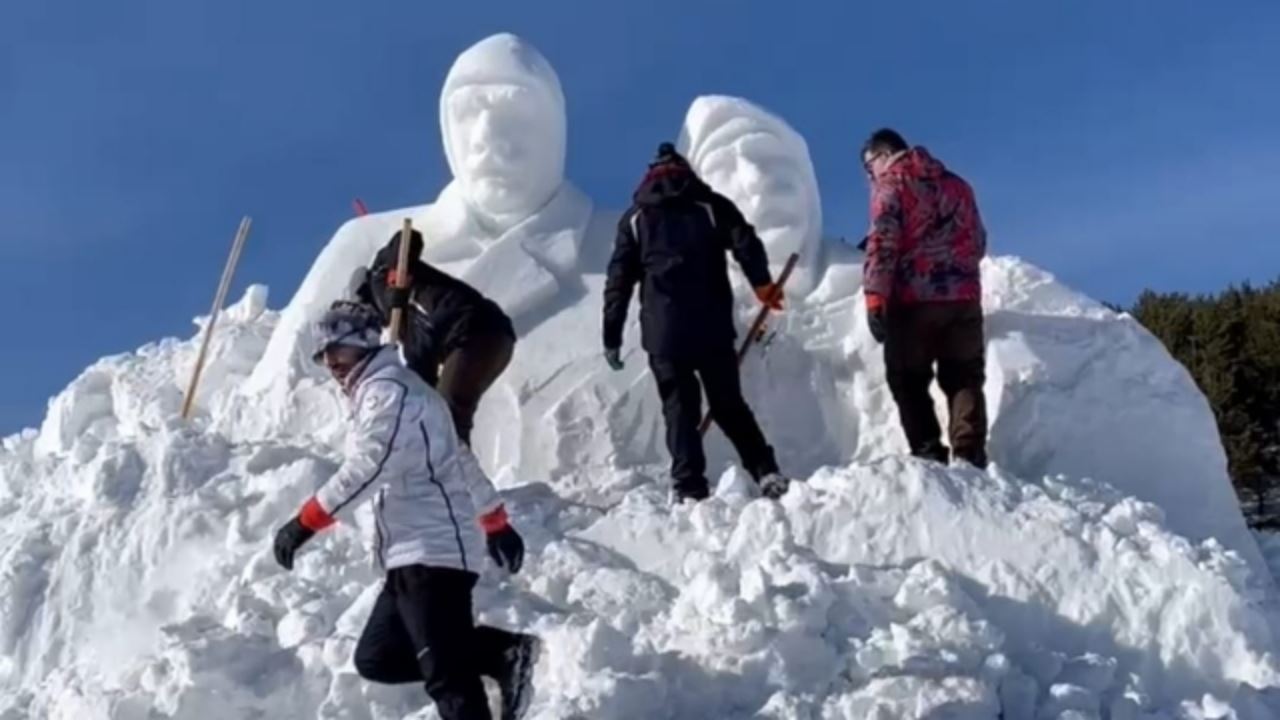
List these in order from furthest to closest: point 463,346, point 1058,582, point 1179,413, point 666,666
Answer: point 1179,413, point 463,346, point 1058,582, point 666,666

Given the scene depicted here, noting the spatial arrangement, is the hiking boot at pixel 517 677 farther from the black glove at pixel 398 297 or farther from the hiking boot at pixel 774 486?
the black glove at pixel 398 297

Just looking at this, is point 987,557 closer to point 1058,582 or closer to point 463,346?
point 1058,582

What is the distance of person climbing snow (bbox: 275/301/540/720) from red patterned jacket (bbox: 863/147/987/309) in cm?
271

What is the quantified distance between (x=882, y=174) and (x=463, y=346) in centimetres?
181

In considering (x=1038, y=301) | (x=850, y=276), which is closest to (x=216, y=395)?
(x=850, y=276)

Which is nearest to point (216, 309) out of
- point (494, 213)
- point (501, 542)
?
point (494, 213)

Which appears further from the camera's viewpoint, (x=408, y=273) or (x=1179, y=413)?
(x=1179, y=413)

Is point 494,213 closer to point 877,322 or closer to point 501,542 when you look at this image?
point 877,322

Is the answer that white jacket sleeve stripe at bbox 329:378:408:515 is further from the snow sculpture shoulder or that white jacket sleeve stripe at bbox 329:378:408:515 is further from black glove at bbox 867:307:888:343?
the snow sculpture shoulder

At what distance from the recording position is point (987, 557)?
6738mm

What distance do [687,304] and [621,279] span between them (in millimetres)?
337

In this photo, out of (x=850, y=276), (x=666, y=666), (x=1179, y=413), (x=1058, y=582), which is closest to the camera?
(x=666, y=666)

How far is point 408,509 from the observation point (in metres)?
5.29

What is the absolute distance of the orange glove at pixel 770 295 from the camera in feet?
25.5
